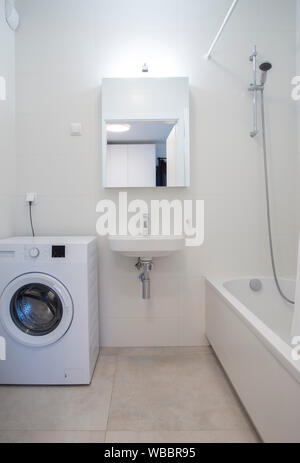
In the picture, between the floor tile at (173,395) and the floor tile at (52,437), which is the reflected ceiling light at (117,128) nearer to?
the floor tile at (173,395)

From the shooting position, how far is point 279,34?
2.02 metres

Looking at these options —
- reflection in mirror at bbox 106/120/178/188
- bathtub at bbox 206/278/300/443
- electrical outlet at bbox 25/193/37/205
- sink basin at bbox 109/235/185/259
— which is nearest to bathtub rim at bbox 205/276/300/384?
bathtub at bbox 206/278/300/443

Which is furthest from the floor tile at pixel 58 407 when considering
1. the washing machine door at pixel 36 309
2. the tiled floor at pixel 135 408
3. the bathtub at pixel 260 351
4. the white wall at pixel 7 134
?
the white wall at pixel 7 134

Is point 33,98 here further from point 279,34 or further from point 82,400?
point 82,400

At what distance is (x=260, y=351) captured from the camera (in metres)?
1.13

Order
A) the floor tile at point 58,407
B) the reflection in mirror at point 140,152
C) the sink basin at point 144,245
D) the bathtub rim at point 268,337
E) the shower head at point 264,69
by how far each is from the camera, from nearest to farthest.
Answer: the bathtub rim at point 268,337
the floor tile at point 58,407
the sink basin at point 144,245
the shower head at point 264,69
the reflection in mirror at point 140,152

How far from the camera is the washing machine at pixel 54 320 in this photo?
1570mm

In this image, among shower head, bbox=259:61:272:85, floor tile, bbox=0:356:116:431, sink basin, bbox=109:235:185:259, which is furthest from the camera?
shower head, bbox=259:61:272:85

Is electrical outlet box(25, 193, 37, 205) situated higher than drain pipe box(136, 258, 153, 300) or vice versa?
electrical outlet box(25, 193, 37, 205)

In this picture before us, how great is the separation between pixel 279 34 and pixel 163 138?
118 cm

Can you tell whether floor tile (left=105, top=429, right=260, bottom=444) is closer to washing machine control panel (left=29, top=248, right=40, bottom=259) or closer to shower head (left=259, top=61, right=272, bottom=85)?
washing machine control panel (left=29, top=248, right=40, bottom=259)

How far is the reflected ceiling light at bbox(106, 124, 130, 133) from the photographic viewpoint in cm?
198

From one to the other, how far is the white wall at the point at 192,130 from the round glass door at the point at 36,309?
0.46 m

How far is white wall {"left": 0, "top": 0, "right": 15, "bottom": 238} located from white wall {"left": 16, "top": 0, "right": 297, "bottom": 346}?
0.06 metres
